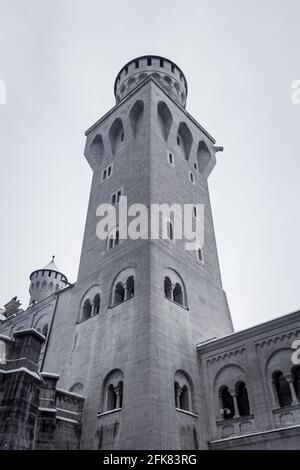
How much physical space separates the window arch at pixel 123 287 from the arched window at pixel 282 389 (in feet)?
28.9

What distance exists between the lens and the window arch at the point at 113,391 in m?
19.8

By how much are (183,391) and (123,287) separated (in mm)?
6936

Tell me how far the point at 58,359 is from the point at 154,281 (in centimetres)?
874

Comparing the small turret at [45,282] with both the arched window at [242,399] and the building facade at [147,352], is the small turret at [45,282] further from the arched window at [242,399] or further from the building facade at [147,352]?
the arched window at [242,399]

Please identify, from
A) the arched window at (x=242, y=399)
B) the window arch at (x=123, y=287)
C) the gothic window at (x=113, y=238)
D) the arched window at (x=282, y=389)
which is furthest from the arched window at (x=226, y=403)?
the gothic window at (x=113, y=238)

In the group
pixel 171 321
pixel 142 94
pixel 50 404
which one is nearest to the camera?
Result: pixel 50 404

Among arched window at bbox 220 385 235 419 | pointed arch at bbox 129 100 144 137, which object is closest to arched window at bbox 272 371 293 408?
arched window at bbox 220 385 235 419

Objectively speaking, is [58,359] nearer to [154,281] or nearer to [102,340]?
[102,340]

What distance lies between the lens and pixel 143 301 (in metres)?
21.5

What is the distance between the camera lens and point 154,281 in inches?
874

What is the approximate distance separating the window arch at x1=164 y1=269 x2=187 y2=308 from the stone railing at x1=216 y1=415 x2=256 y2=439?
6945mm

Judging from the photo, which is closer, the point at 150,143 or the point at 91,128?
the point at 150,143

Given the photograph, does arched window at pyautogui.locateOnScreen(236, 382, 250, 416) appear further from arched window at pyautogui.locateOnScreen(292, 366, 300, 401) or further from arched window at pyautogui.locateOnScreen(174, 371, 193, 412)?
arched window at pyautogui.locateOnScreen(292, 366, 300, 401)
